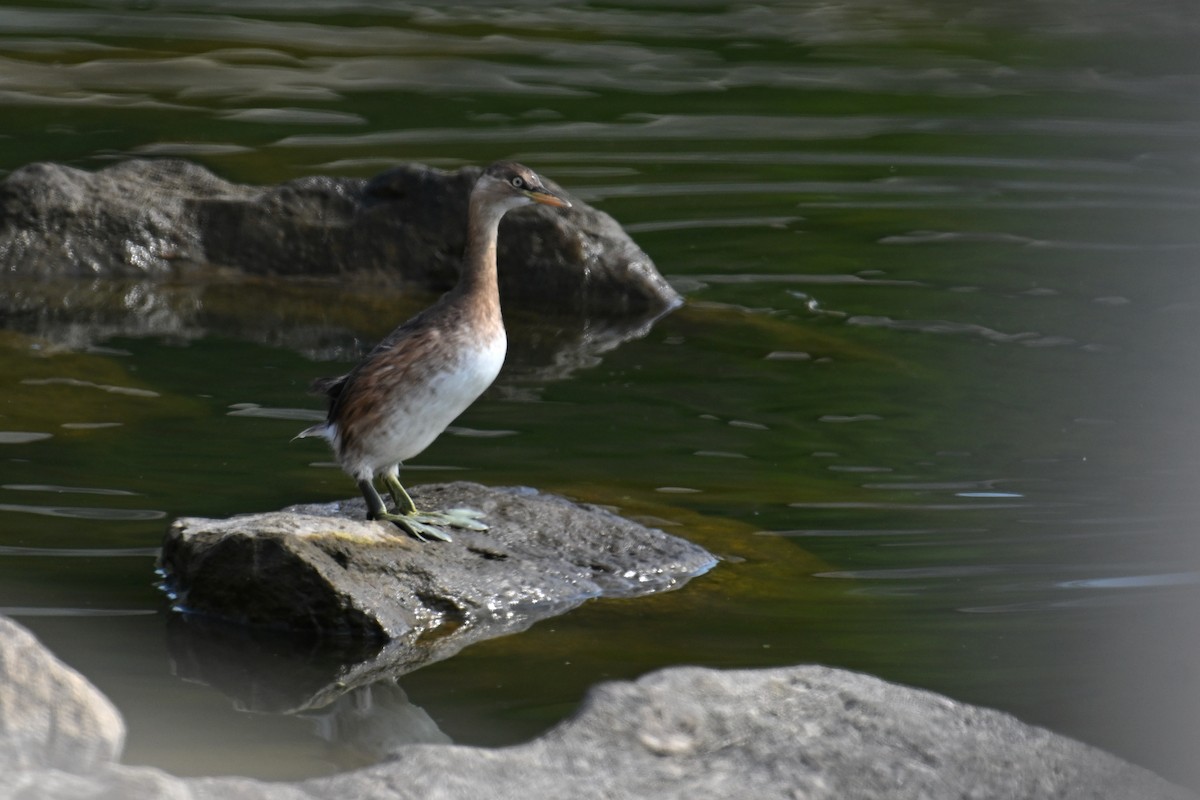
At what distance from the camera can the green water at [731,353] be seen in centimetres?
445

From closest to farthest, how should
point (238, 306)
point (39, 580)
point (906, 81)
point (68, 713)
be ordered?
point (68, 713) → point (39, 580) → point (238, 306) → point (906, 81)

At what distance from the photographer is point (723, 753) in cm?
321

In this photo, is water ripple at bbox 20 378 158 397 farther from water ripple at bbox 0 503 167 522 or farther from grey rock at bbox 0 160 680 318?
grey rock at bbox 0 160 680 318

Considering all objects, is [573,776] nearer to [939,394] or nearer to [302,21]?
[939,394]

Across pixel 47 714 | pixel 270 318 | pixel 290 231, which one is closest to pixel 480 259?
pixel 47 714

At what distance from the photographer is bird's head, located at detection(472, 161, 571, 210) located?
529cm

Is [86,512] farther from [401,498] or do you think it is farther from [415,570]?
[415,570]

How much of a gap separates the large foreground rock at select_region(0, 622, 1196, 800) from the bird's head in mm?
2210

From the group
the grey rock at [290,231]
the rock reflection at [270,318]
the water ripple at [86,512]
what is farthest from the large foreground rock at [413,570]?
the grey rock at [290,231]

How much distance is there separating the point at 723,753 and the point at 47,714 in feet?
3.87

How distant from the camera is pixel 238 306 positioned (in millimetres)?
8398

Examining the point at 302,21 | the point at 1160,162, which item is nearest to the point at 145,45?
the point at 302,21

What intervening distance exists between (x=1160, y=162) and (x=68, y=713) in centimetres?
934

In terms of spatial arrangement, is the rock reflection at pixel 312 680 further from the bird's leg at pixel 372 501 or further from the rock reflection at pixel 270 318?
the rock reflection at pixel 270 318
